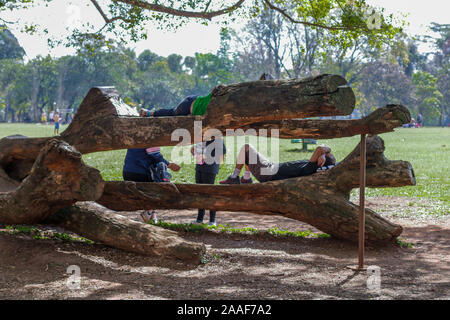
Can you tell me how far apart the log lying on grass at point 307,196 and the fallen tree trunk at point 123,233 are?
1.13m

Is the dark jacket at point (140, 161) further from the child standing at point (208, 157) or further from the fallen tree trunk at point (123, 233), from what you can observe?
the fallen tree trunk at point (123, 233)

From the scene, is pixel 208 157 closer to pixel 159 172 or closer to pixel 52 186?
pixel 159 172

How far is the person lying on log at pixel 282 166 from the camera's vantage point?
7.29 meters

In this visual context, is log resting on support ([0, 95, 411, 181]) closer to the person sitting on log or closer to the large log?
the person sitting on log

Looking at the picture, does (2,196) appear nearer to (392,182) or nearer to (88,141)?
(88,141)

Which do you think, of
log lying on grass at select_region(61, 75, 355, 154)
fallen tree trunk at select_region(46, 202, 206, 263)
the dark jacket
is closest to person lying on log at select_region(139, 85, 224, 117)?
log lying on grass at select_region(61, 75, 355, 154)

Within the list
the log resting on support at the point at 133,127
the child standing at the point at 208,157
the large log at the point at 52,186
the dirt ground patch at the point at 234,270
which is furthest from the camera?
the child standing at the point at 208,157

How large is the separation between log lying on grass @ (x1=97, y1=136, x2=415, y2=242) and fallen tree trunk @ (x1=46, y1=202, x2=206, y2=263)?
3.72 ft

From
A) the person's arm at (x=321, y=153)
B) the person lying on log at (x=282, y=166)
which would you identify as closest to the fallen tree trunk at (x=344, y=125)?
the person's arm at (x=321, y=153)

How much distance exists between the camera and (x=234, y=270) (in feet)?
17.5

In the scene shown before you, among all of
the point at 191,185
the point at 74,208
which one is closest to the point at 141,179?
the point at 191,185

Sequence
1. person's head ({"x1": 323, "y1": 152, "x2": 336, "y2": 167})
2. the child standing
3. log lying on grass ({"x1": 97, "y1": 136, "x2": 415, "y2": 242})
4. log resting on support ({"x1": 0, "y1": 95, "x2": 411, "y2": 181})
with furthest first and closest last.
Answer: the child standing, person's head ({"x1": 323, "y1": 152, "x2": 336, "y2": 167}), log lying on grass ({"x1": 97, "y1": 136, "x2": 415, "y2": 242}), log resting on support ({"x1": 0, "y1": 95, "x2": 411, "y2": 181})

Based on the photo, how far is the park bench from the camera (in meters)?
5.00

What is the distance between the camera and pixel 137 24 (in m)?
11.5
